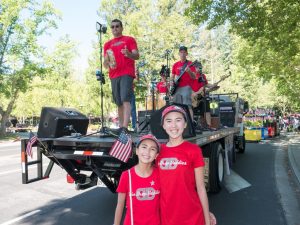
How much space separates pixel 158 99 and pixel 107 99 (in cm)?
2748

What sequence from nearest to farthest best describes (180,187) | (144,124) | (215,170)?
(180,187)
(215,170)
(144,124)

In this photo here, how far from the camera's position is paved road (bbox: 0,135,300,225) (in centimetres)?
577

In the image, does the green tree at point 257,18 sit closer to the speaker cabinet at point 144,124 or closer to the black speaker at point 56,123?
the speaker cabinet at point 144,124

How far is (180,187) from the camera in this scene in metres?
2.91

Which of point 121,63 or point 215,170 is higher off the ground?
point 121,63

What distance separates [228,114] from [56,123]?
8.75 metres

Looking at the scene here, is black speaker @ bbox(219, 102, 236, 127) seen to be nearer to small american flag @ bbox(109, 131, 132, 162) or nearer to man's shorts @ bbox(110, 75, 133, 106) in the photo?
man's shorts @ bbox(110, 75, 133, 106)

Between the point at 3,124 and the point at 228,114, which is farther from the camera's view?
the point at 3,124

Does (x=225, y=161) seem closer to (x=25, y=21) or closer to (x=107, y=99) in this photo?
(x=25, y=21)

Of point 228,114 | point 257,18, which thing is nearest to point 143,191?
point 228,114

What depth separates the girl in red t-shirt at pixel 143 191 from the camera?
2.93 metres

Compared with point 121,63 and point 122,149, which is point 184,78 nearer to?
point 121,63

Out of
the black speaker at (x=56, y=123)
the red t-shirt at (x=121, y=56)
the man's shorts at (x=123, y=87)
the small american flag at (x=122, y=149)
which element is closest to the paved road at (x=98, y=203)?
the black speaker at (x=56, y=123)

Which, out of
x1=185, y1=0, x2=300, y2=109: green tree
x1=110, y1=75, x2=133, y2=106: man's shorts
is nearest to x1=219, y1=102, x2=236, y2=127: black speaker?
x1=185, y1=0, x2=300, y2=109: green tree
